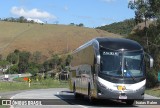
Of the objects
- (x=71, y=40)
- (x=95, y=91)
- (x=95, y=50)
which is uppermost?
(x=71, y=40)

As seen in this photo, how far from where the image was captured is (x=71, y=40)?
138750 mm

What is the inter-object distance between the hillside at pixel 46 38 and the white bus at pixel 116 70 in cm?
10768

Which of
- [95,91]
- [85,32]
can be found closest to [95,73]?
[95,91]

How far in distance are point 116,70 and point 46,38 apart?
11971cm

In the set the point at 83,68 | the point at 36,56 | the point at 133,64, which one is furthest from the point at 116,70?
the point at 36,56

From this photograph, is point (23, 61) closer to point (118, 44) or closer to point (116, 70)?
point (118, 44)

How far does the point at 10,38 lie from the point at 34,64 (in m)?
14.9

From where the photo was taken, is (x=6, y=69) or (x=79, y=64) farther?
(x=6, y=69)

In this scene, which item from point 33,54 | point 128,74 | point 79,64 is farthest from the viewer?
point 33,54

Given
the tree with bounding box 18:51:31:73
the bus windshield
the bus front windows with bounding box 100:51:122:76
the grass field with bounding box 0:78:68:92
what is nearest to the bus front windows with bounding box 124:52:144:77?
the bus windshield

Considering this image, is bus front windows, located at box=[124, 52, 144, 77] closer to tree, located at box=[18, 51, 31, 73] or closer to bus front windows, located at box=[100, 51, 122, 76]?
bus front windows, located at box=[100, 51, 122, 76]

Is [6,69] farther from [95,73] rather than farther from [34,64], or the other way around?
[95,73]

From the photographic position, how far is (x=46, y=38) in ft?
467

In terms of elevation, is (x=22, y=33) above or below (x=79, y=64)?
above
